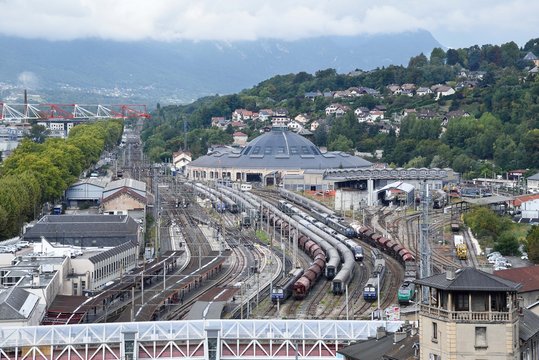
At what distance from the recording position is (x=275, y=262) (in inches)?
2788

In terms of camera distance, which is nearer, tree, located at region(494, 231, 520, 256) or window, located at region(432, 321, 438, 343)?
window, located at region(432, 321, 438, 343)

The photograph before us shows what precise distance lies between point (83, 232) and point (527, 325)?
4159cm

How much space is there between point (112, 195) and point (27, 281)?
37.6 meters

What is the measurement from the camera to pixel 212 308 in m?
47.7

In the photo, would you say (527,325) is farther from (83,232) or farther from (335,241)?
(335,241)

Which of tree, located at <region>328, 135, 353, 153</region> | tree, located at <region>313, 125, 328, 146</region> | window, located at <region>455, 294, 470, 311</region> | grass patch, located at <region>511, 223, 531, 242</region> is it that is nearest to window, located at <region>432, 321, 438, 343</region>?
window, located at <region>455, 294, 470, 311</region>

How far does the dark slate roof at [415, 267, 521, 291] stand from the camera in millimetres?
28156

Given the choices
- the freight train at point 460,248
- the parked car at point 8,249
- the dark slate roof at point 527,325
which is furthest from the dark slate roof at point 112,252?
the dark slate roof at point 527,325

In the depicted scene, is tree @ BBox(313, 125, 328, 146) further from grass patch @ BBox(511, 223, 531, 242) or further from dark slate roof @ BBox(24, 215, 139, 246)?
dark slate roof @ BBox(24, 215, 139, 246)

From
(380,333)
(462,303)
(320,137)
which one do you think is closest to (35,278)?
(380,333)

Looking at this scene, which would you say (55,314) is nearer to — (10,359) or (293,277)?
(10,359)

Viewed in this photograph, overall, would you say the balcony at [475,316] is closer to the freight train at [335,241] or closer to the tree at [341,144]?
the freight train at [335,241]

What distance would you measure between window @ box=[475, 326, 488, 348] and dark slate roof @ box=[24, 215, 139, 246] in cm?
4204

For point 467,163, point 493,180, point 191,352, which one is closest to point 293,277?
point 191,352
